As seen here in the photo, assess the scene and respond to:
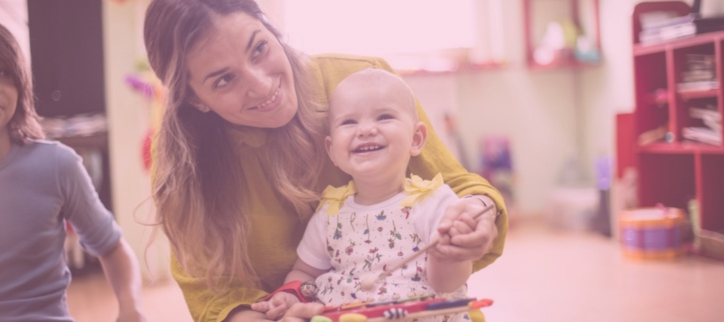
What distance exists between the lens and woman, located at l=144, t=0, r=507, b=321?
30.3 inches

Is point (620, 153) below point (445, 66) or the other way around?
below

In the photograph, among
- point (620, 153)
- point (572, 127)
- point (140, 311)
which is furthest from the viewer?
point (572, 127)

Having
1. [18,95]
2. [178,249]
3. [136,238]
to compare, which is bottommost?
[136,238]

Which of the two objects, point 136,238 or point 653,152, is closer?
point 136,238

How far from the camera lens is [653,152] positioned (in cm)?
279

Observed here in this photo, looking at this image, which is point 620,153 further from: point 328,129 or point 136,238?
A: point 328,129

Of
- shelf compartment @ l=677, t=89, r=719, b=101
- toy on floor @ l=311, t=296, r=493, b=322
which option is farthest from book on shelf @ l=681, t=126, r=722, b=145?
toy on floor @ l=311, t=296, r=493, b=322

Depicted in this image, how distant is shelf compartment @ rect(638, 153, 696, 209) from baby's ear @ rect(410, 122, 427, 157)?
2272 millimetres

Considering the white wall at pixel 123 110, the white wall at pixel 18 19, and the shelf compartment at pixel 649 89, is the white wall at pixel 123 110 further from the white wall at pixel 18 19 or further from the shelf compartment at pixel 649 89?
the shelf compartment at pixel 649 89

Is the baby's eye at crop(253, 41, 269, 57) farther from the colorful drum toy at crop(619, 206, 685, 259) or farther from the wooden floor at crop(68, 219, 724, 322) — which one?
the colorful drum toy at crop(619, 206, 685, 259)

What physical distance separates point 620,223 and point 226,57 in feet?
7.48

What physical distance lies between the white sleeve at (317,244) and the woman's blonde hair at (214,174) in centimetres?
4

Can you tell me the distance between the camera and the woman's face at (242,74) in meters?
0.76

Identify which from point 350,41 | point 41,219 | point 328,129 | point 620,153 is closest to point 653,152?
point 620,153
